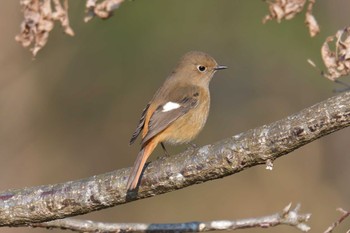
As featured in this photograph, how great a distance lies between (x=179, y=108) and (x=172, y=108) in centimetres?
8

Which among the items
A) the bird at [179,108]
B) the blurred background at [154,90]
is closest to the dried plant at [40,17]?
the bird at [179,108]

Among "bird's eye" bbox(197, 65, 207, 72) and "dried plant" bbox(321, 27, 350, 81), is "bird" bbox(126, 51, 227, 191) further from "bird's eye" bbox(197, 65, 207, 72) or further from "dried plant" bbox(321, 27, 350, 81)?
"dried plant" bbox(321, 27, 350, 81)

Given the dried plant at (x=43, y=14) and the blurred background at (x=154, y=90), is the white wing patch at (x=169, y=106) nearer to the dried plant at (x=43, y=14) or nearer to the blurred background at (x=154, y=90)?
the dried plant at (x=43, y=14)

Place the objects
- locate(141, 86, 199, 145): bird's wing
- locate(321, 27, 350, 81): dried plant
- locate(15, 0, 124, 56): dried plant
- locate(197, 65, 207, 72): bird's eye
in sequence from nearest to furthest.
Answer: locate(321, 27, 350, 81): dried plant → locate(15, 0, 124, 56): dried plant → locate(141, 86, 199, 145): bird's wing → locate(197, 65, 207, 72): bird's eye

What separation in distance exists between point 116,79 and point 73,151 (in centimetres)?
124

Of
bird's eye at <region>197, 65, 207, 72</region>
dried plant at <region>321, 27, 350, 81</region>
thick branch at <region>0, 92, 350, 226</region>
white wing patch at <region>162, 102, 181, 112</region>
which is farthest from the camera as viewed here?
bird's eye at <region>197, 65, 207, 72</region>

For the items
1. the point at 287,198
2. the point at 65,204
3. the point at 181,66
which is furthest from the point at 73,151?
the point at 65,204

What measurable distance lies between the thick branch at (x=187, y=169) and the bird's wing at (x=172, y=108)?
836 millimetres

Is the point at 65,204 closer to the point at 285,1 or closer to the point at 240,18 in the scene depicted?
the point at 285,1

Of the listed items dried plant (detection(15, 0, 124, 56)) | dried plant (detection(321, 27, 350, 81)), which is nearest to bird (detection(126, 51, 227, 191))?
dried plant (detection(15, 0, 124, 56))

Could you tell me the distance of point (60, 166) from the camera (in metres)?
10.7

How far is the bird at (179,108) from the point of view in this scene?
231 inches

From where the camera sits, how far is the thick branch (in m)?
4.10

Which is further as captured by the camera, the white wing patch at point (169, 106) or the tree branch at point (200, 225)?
the white wing patch at point (169, 106)
